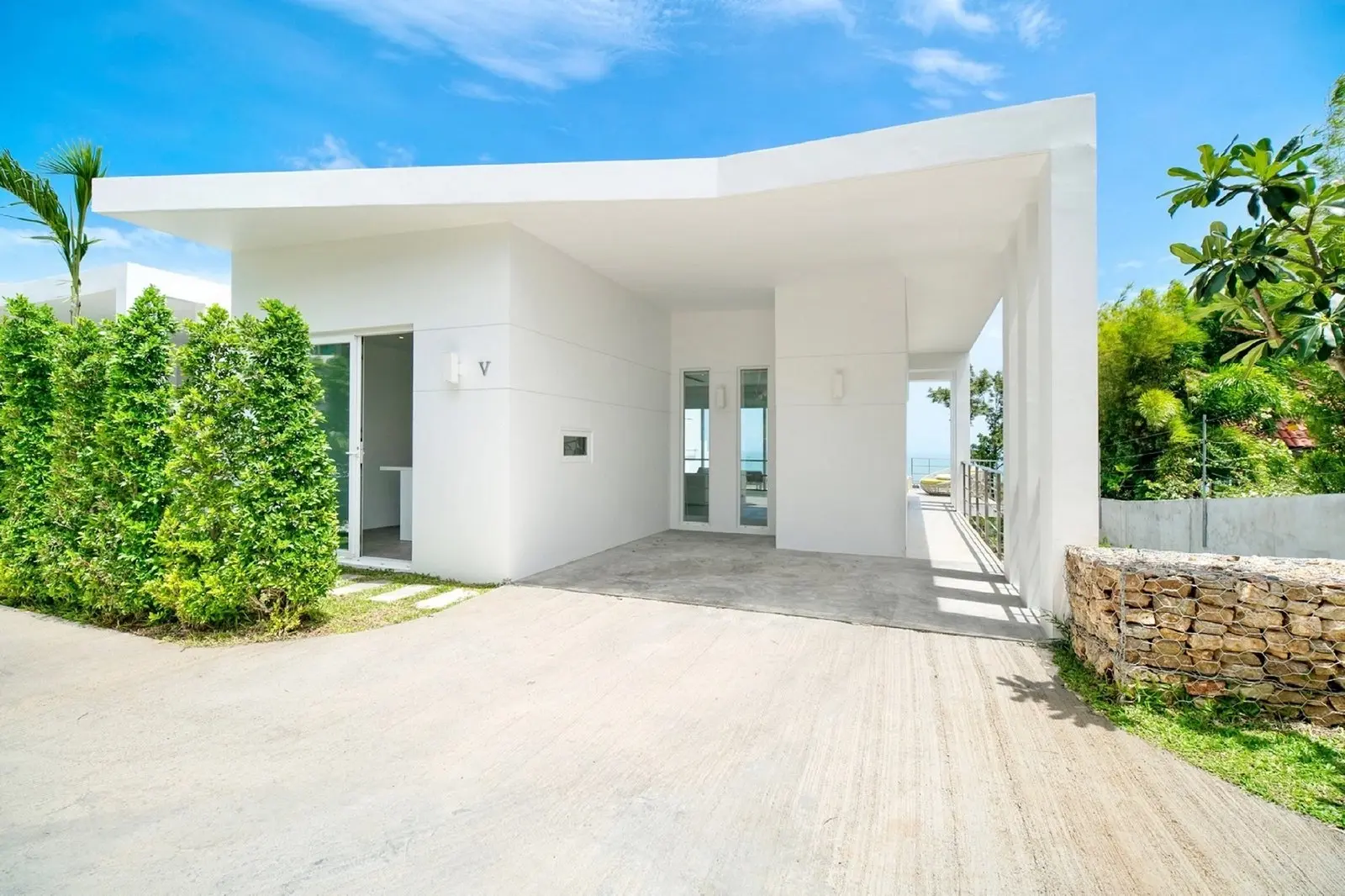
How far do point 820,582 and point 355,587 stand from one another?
446cm

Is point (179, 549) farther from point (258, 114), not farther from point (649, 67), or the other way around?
point (258, 114)

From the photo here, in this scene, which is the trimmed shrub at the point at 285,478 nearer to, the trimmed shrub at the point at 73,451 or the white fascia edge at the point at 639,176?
the trimmed shrub at the point at 73,451

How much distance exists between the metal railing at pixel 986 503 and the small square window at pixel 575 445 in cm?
472

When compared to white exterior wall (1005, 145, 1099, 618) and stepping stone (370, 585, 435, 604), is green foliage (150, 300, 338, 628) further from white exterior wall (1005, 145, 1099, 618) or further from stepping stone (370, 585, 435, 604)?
white exterior wall (1005, 145, 1099, 618)

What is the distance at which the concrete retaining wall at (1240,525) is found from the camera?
600 centimetres

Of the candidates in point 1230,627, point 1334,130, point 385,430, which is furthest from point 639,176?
point 1334,130

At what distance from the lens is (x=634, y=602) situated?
5.24 m

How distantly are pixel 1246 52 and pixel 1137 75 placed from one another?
1676mm

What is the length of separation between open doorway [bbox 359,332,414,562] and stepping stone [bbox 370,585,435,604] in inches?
128

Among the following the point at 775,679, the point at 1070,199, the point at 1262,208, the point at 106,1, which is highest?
the point at 106,1

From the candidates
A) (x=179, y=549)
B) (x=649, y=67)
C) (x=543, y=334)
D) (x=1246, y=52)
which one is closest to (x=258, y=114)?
(x=649, y=67)

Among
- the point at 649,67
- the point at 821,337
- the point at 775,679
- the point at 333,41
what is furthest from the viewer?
the point at 649,67

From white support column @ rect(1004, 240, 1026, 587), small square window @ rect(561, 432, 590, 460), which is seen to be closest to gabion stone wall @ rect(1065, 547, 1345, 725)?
white support column @ rect(1004, 240, 1026, 587)

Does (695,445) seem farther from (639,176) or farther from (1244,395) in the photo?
(1244,395)
